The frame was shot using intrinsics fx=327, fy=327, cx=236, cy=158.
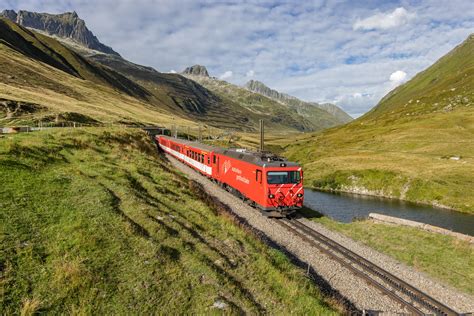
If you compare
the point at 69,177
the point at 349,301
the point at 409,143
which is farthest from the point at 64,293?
the point at 409,143

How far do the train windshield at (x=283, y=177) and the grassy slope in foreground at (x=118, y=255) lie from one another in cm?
687

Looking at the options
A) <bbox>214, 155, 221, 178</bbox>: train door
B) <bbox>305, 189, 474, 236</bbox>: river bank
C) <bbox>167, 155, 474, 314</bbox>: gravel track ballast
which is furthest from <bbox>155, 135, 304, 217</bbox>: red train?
<bbox>305, 189, 474, 236</bbox>: river bank

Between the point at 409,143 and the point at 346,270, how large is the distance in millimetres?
72434

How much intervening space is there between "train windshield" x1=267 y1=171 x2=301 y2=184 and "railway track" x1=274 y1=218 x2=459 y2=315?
12.0 feet

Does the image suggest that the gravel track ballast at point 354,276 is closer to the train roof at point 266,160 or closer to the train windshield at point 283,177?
the train windshield at point 283,177

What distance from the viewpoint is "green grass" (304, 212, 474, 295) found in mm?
17641

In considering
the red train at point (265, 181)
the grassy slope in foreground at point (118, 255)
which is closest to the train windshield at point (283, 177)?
the red train at point (265, 181)

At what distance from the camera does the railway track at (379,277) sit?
13.5m

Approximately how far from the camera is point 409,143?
78.8 m

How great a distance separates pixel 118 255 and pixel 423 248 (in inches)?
747

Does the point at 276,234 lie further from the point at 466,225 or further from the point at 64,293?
the point at 466,225

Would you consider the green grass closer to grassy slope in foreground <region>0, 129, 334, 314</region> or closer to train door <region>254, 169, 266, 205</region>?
train door <region>254, 169, 266, 205</region>

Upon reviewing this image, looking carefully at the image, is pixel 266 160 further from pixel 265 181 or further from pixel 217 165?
pixel 217 165

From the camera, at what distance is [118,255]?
1129 cm
